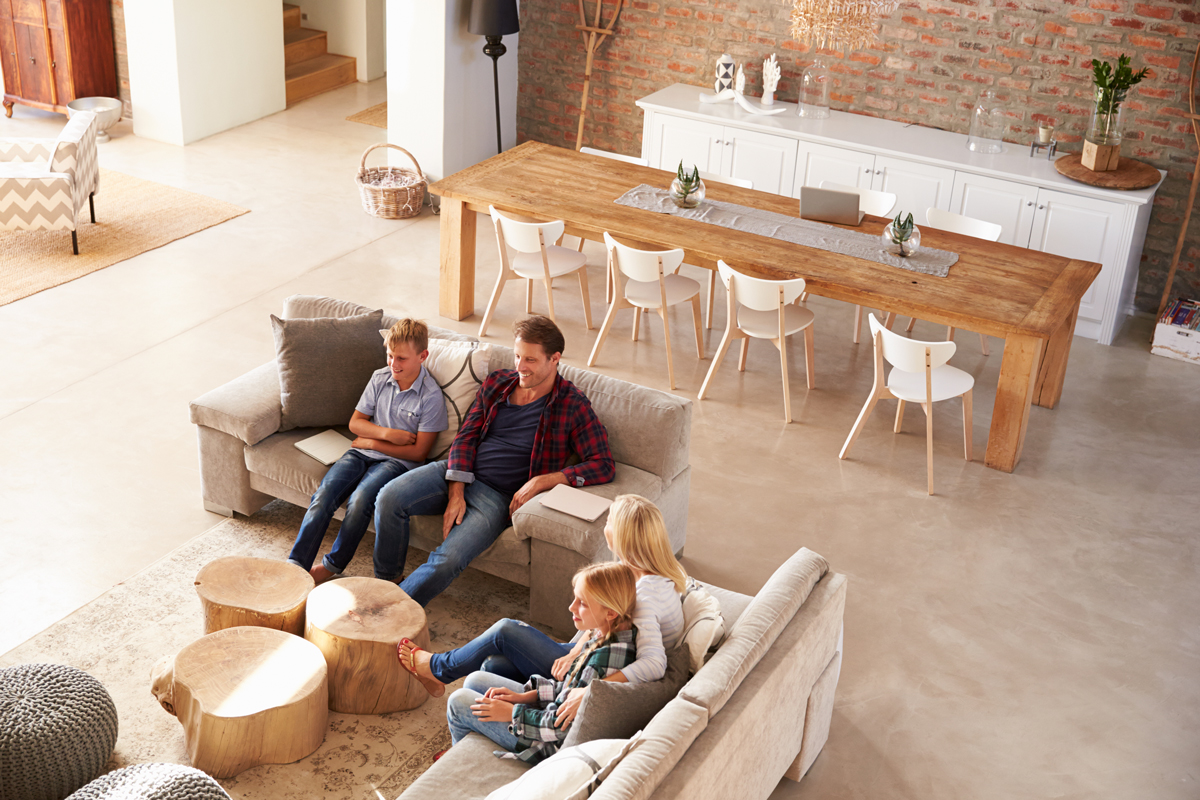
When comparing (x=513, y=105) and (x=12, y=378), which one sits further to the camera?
(x=513, y=105)

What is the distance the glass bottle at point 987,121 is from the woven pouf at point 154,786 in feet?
20.3

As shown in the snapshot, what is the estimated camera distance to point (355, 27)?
447 inches

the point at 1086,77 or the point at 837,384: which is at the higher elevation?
the point at 1086,77

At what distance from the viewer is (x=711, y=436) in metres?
5.78

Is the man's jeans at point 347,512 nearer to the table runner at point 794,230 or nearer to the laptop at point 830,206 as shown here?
the table runner at point 794,230

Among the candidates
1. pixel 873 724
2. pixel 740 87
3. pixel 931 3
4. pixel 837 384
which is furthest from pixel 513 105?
pixel 873 724

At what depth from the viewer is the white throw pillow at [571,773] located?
2.72 meters

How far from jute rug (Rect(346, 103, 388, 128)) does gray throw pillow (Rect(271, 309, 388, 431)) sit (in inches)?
226

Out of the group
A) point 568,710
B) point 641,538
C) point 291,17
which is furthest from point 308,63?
point 568,710

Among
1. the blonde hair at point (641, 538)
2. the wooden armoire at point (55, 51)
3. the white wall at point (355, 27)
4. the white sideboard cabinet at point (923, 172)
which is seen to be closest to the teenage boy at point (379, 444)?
the blonde hair at point (641, 538)

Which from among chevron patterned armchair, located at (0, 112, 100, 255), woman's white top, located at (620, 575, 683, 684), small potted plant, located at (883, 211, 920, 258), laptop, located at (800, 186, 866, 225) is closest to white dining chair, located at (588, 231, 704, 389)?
laptop, located at (800, 186, 866, 225)

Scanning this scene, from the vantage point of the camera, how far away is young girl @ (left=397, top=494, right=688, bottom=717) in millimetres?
3193

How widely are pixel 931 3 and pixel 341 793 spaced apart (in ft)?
20.6

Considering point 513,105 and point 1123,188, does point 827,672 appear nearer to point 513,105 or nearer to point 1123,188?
point 1123,188
